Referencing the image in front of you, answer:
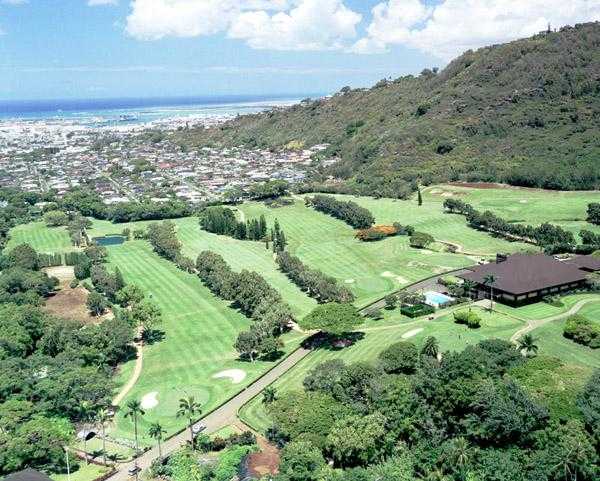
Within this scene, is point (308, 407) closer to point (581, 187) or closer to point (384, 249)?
point (384, 249)

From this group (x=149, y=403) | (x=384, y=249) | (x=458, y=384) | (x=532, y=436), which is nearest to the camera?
(x=532, y=436)

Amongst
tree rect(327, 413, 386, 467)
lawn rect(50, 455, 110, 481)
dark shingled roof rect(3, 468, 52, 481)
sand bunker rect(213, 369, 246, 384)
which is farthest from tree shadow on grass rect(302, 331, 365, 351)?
dark shingled roof rect(3, 468, 52, 481)

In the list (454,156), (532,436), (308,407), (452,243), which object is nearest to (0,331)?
(308,407)

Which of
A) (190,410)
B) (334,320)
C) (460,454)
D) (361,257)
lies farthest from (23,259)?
(460,454)

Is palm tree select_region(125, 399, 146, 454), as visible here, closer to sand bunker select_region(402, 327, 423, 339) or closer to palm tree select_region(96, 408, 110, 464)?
palm tree select_region(96, 408, 110, 464)

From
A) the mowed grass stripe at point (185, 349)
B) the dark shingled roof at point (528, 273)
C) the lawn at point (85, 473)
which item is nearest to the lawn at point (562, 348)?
the dark shingled roof at point (528, 273)

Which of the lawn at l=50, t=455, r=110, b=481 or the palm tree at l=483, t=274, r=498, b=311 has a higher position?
the palm tree at l=483, t=274, r=498, b=311
